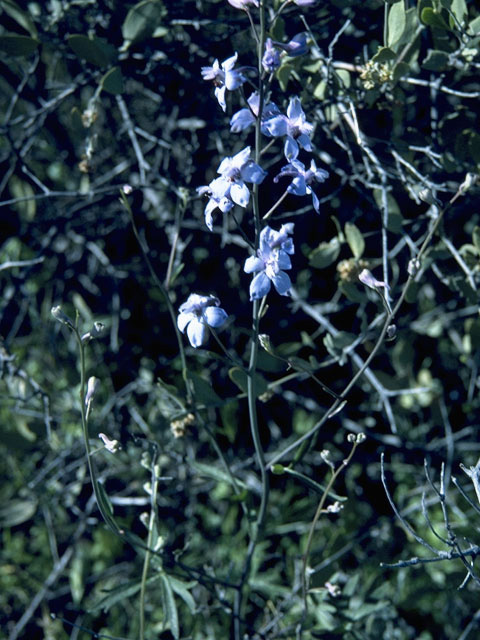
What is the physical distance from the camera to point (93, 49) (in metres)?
1.33

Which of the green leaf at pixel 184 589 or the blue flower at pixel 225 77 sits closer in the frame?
the blue flower at pixel 225 77

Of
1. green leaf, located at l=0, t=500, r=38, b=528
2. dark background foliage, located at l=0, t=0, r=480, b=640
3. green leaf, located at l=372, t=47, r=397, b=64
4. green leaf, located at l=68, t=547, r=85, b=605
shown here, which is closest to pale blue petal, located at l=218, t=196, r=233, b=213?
dark background foliage, located at l=0, t=0, r=480, b=640

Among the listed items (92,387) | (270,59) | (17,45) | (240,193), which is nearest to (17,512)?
(92,387)

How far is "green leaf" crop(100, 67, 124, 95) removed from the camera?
1.32 metres

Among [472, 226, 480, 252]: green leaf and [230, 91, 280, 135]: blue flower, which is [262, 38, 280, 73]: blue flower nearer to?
[230, 91, 280, 135]: blue flower

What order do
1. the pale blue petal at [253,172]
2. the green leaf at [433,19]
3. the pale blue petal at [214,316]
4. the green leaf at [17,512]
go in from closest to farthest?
the pale blue petal at [253,172] < the pale blue petal at [214,316] < the green leaf at [433,19] < the green leaf at [17,512]

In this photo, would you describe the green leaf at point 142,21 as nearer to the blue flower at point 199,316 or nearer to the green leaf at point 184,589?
the blue flower at point 199,316

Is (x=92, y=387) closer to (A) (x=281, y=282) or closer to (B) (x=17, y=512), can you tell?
(A) (x=281, y=282)

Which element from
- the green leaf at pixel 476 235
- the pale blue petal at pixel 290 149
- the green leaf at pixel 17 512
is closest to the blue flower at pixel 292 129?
the pale blue petal at pixel 290 149

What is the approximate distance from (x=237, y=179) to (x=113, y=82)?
1.88ft

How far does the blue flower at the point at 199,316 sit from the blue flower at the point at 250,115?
0.24 metres

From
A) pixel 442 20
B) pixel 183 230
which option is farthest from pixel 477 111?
pixel 183 230

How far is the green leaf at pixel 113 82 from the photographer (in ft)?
4.31

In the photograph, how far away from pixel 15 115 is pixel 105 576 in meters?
1.18
